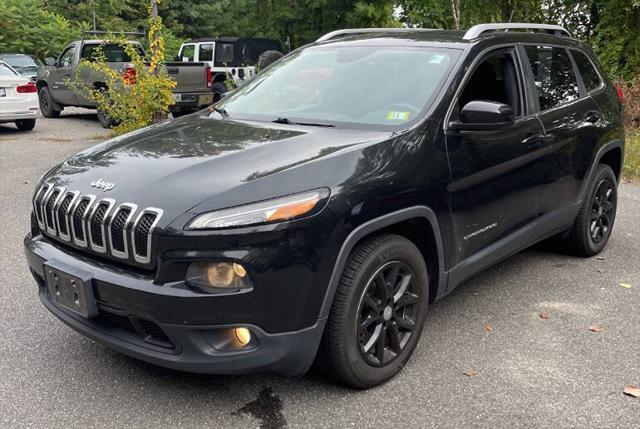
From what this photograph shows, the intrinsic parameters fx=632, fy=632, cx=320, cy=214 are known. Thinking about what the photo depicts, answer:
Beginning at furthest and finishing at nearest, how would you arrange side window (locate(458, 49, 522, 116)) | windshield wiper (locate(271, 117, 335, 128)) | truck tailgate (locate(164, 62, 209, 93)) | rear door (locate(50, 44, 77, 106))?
rear door (locate(50, 44, 77, 106))
truck tailgate (locate(164, 62, 209, 93))
side window (locate(458, 49, 522, 116))
windshield wiper (locate(271, 117, 335, 128))

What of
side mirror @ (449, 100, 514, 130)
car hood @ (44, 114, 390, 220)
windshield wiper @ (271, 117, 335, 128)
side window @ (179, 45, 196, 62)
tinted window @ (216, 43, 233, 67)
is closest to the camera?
car hood @ (44, 114, 390, 220)

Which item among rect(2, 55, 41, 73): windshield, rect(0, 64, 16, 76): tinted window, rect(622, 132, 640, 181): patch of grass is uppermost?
rect(0, 64, 16, 76): tinted window

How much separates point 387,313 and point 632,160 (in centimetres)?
779

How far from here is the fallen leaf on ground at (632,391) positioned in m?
Answer: 3.14

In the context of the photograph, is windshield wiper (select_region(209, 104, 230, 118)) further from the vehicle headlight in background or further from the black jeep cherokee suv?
the vehicle headlight in background

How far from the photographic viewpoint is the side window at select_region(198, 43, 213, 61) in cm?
2092

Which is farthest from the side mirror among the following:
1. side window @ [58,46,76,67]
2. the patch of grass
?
side window @ [58,46,76,67]

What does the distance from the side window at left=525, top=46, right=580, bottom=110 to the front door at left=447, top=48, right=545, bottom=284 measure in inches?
10.1

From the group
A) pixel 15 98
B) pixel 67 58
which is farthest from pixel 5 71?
pixel 67 58

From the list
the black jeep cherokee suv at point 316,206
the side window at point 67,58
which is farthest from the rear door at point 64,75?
the black jeep cherokee suv at point 316,206

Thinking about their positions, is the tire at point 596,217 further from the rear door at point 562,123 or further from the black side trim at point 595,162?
the rear door at point 562,123

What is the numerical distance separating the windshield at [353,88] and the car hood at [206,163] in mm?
244

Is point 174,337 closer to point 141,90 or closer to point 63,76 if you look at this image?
point 141,90

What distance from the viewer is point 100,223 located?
2.79 meters
